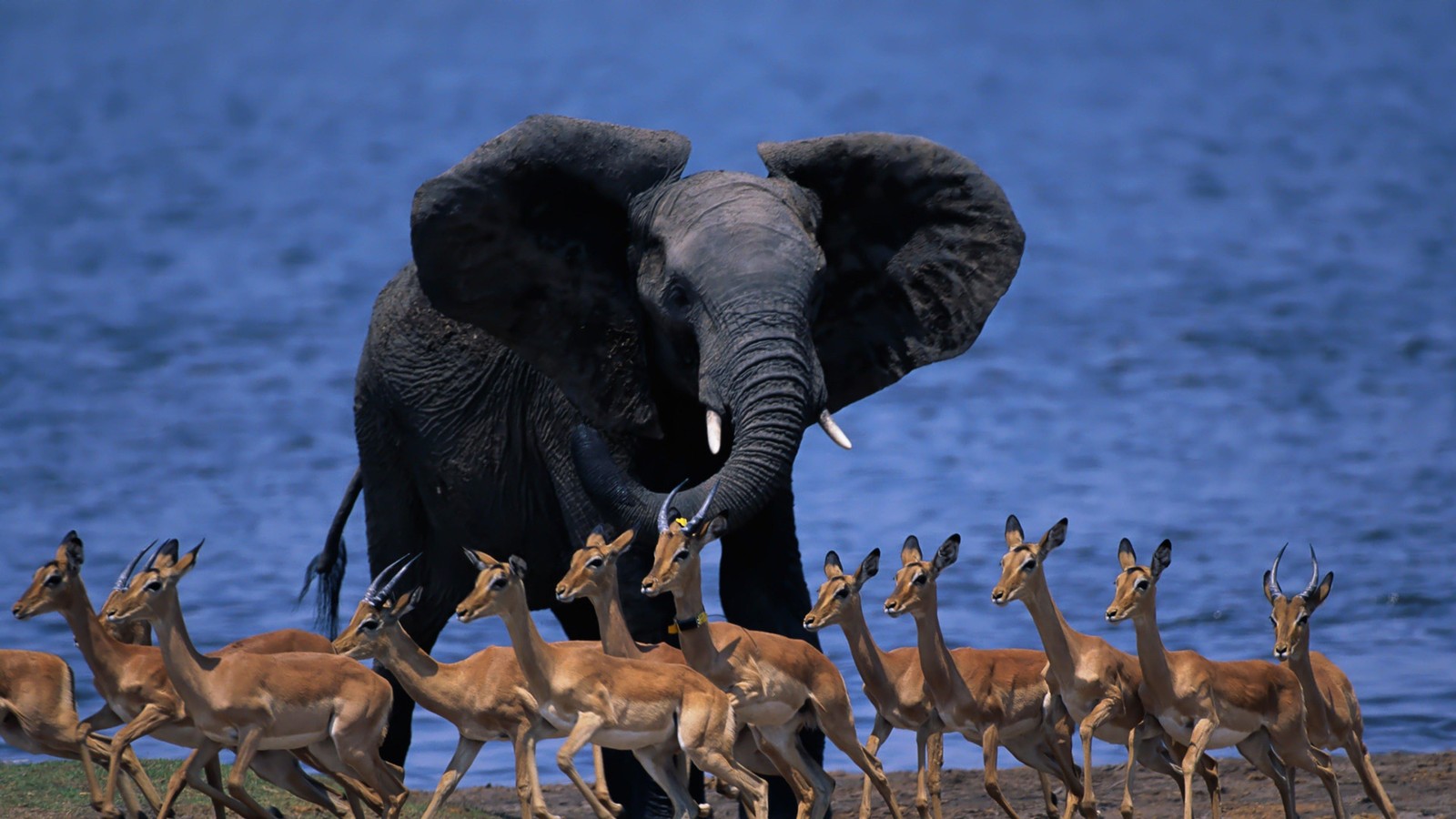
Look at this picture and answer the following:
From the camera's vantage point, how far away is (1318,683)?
35.1 feet

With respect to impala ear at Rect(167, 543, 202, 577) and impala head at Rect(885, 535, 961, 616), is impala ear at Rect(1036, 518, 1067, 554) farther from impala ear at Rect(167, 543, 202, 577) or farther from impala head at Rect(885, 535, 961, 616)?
impala ear at Rect(167, 543, 202, 577)

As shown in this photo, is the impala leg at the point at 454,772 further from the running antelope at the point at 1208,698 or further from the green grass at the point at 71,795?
the running antelope at the point at 1208,698

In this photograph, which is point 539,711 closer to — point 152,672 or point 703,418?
point 152,672

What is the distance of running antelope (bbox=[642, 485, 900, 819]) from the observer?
9516 millimetres

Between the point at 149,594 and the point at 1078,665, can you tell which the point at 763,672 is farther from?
the point at 149,594

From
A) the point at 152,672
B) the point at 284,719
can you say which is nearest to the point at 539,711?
the point at 284,719

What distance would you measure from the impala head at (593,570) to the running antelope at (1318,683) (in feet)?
9.10

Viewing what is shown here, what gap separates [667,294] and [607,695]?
7.20ft

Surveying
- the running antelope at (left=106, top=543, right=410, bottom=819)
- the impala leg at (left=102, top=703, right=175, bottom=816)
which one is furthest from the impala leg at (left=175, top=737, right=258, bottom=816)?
the impala leg at (left=102, top=703, right=175, bottom=816)

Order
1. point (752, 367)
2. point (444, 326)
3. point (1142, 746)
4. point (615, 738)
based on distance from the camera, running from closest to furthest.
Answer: point (615, 738) → point (752, 367) → point (1142, 746) → point (444, 326)

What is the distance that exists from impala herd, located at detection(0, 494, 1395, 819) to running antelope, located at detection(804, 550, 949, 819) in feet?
0.04

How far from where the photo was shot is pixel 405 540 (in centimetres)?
1278

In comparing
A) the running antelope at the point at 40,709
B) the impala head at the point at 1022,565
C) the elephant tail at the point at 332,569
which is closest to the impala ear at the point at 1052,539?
the impala head at the point at 1022,565

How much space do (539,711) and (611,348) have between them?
2.29 meters
